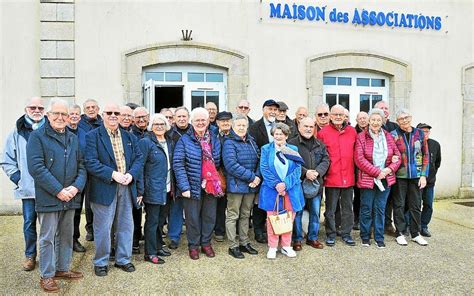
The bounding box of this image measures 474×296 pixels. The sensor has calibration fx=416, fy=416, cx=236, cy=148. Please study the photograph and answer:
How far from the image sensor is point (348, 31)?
307 inches

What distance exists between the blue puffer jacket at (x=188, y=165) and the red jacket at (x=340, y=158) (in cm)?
160

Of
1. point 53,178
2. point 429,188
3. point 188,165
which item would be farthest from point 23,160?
point 429,188

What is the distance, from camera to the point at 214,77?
738cm

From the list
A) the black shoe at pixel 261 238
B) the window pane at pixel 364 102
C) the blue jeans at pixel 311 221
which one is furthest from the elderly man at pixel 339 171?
the window pane at pixel 364 102

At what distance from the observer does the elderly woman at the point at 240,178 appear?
444cm

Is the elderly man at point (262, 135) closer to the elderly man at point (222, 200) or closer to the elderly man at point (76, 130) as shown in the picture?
the elderly man at point (222, 200)

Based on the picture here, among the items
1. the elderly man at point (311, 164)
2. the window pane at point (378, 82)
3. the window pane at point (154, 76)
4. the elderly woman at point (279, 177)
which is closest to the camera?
the elderly woman at point (279, 177)

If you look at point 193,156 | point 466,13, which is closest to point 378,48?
point 466,13

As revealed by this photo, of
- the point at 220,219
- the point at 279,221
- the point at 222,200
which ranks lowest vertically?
the point at 220,219

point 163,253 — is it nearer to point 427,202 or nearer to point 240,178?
point 240,178

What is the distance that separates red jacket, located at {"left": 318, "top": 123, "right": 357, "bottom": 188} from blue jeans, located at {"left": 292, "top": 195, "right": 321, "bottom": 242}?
28 centimetres

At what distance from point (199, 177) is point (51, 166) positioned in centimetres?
147

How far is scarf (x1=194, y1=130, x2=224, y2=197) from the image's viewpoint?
4.41m

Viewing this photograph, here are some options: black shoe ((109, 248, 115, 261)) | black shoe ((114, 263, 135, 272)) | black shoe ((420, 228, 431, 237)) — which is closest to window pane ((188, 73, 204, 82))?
black shoe ((109, 248, 115, 261))
